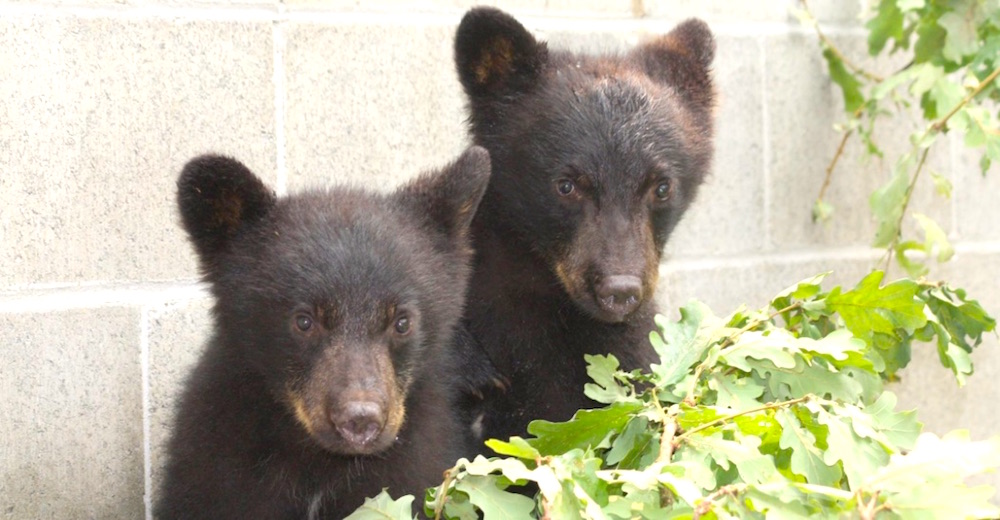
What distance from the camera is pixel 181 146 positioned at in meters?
4.69

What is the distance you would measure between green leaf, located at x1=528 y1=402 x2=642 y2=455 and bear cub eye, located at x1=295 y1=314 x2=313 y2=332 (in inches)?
27.3

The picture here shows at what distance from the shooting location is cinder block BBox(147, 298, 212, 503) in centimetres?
471

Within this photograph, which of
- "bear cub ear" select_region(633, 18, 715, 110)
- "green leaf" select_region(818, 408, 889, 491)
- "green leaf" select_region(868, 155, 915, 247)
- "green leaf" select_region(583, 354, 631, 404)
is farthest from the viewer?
"green leaf" select_region(868, 155, 915, 247)

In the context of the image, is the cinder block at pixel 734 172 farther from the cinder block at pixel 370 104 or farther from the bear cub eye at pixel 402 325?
the bear cub eye at pixel 402 325

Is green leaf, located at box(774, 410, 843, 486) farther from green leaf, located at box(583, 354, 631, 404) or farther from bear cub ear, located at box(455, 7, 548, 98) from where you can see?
bear cub ear, located at box(455, 7, 548, 98)

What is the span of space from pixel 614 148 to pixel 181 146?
1566 mm

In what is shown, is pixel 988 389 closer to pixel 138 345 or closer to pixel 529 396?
pixel 529 396

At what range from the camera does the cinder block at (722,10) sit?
616 centimetres

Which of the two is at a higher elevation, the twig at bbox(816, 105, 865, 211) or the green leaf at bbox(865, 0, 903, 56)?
the green leaf at bbox(865, 0, 903, 56)

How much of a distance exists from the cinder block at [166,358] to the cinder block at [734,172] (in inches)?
97.3

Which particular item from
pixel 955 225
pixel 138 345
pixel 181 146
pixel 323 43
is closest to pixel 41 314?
pixel 138 345

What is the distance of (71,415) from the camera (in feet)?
14.7

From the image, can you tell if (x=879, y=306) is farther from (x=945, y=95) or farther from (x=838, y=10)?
(x=838, y=10)

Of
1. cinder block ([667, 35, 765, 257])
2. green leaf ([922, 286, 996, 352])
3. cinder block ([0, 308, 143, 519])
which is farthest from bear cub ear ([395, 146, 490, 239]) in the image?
cinder block ([667, 35, 765, 257])
